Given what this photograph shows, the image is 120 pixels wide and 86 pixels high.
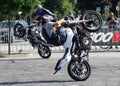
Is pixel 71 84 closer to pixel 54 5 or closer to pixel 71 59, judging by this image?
pixel 71 59

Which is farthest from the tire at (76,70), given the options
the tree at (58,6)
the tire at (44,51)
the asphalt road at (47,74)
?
the tree at (58,6)

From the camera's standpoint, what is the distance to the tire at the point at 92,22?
14.9 m

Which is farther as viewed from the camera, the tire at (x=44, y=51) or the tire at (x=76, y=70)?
the tire at (x=44, y=51)

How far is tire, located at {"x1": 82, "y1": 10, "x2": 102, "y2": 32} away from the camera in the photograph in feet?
48.8

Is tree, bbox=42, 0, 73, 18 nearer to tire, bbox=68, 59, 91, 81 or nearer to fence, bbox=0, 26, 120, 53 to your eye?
fence, bbox=0, 26, 120, 53

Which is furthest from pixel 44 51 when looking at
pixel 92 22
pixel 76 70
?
pixel 76 70

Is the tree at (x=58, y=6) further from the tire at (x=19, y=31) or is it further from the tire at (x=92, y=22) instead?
the tire at (x=92, y=22)

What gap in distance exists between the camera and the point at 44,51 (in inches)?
870

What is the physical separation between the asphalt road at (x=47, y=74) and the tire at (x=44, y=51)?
0.74 metres

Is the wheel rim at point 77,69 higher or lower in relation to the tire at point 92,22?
lower

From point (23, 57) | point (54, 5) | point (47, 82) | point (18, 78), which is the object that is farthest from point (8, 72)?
point (54, 5)

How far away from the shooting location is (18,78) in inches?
575

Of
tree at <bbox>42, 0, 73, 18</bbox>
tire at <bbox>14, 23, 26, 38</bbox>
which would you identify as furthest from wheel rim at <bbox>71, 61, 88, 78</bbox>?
tree at <bbox>42, 0, 73, 18</bbox>

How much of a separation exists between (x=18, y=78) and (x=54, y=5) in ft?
122
